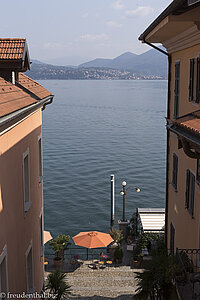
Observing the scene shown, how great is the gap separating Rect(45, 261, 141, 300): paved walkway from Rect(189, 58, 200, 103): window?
10067mm

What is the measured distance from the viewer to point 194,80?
1225 centimetres

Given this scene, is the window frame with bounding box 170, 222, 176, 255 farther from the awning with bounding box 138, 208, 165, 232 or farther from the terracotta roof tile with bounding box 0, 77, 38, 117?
the awning with bounding box 138, 208, 165, 232

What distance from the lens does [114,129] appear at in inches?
3957

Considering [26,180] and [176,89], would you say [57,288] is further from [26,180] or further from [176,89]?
[176,89]

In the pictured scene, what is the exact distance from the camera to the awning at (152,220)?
26923 mm

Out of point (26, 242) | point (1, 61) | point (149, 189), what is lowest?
point (149, 189)

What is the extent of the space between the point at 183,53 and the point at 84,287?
1210 cm

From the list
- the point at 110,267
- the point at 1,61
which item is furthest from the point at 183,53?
the point at 110,267

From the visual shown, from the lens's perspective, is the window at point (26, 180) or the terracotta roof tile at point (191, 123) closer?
the terracotta roof tile at point (191, 123)

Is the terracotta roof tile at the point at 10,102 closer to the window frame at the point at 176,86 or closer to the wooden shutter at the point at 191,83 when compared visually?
the wooden shutter at the point at 191,83

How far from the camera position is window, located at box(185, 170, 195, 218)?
12702mm

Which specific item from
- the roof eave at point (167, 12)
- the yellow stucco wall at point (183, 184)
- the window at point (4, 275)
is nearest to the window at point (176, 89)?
the yellow stucco wall at point (183, 184)

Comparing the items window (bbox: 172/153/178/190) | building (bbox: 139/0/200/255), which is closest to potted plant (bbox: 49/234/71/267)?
building (bbox: 139/0/200/255)

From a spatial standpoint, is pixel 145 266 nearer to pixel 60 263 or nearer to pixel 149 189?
pixel 60 263
